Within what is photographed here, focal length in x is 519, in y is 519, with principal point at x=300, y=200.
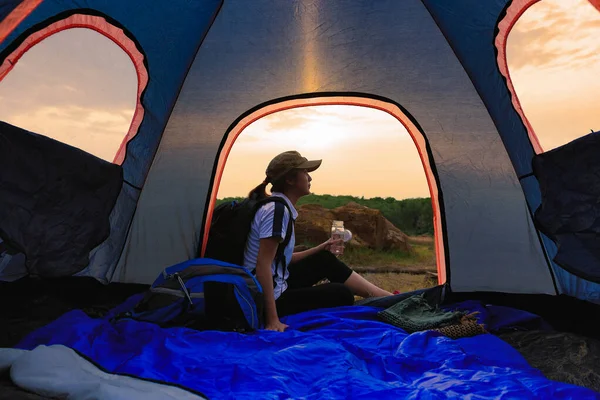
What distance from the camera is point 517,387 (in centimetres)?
196

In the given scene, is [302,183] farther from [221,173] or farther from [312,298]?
[221,173]

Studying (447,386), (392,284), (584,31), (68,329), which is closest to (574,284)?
(584,31)

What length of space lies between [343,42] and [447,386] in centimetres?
230

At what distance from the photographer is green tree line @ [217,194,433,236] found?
8539 mm

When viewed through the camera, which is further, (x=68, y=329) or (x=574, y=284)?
(x=574, y=284)

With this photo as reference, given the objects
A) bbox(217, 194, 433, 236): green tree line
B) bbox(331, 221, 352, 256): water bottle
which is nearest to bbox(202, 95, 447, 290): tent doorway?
bbox(331, 221, 352, 256): water bottle

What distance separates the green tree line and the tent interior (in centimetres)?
480

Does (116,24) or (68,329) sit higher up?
(116,24)

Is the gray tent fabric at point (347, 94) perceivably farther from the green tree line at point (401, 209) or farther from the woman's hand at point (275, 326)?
the green tree line at point (401, 209)

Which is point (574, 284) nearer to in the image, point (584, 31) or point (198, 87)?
point (584, 31)

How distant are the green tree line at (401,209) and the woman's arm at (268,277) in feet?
18.5

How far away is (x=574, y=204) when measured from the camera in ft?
7.73

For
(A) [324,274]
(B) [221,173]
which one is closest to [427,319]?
(A) [324,274]

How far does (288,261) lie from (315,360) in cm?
83
